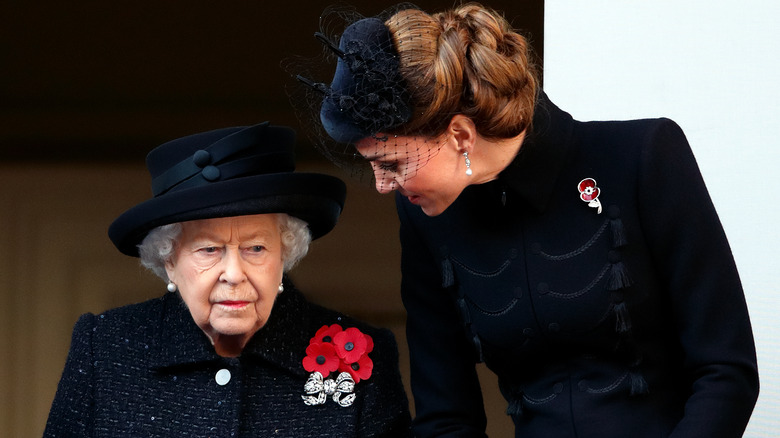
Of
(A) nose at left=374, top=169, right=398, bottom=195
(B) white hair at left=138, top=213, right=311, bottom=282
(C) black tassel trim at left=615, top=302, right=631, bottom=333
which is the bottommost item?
(C) black tassel trim at left=615, top=302, right=631, bottom=333

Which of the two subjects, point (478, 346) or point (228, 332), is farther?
point (228, 332)

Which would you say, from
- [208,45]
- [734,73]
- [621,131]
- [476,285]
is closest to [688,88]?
[734,73]

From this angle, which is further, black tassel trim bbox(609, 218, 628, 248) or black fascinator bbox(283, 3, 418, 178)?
black tassel trim bbox(609, 218, 628, 248)

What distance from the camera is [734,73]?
3.04 meters

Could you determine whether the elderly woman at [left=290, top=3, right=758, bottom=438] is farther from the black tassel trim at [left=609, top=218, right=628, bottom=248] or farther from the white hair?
the white hair

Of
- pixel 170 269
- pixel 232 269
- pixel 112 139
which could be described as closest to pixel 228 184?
pixel 232 269

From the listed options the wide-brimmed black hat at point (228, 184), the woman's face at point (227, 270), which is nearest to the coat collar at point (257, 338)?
the woman's face at point (227, 270)

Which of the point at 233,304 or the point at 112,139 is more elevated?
the point at 112,139

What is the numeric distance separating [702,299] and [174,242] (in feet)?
4.30

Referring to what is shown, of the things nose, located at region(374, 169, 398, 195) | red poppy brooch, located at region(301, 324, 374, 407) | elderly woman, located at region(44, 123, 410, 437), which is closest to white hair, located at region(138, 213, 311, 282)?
elderly woman, located at region(44, 123, 410, 437)

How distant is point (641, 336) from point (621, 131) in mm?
428

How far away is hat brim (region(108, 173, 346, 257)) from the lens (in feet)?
8.61

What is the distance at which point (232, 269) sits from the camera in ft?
8.82

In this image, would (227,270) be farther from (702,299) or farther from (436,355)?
(702,299)
